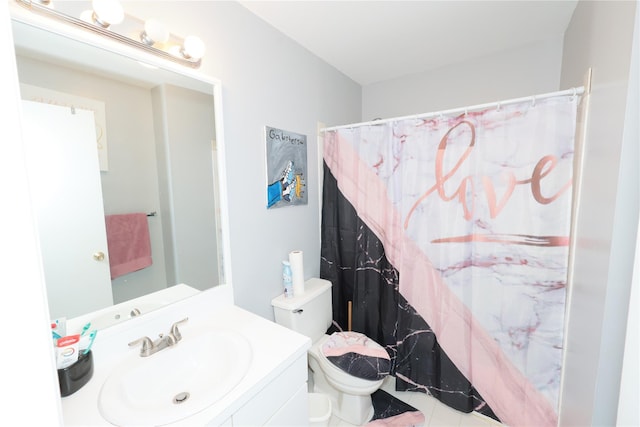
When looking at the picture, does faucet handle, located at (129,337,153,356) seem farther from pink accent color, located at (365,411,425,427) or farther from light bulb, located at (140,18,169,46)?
pink accent color, located at (365,411,425,427)

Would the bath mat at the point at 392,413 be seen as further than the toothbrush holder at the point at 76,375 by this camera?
Yes

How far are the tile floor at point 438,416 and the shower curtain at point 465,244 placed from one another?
0.08 m

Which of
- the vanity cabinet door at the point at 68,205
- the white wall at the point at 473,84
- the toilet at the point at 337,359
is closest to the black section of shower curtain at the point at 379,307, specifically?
the toilet at the point at 337,359

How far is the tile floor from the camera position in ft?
5.39

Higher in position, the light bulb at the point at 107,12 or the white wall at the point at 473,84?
the white wall at the point at 473,84

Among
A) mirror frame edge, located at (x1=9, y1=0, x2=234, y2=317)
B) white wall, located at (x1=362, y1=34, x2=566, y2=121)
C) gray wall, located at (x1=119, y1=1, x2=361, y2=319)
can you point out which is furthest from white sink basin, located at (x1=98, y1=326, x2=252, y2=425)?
white wall, located at (x1=362, y1=34, x2=566, y2=121)

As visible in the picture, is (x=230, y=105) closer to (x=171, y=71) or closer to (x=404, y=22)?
(x=171, y=71)

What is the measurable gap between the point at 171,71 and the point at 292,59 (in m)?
0.87

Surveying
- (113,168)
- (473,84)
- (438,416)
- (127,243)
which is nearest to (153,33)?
(113,168)

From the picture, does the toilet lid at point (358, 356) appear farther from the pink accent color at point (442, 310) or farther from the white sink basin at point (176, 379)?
the white sink basin at point (176, 379)

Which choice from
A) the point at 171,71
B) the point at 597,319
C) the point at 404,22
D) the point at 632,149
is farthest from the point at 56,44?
the point at 597,319

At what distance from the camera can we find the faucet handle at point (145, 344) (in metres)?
1.04

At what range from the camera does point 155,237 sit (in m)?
1.20

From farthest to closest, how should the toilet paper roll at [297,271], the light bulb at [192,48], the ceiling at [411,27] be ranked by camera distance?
the toilet paper roll at [297,271]
the ceiling at [411,27]
the light bulb at [192,48]
